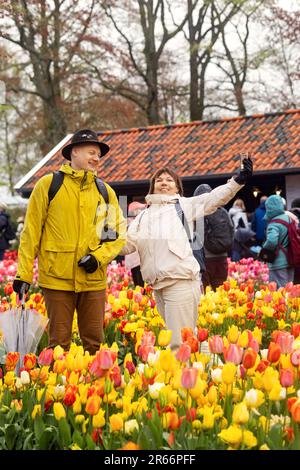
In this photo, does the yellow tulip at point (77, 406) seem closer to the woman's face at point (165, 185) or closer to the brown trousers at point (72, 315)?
the brown trousers at point (72, 315)

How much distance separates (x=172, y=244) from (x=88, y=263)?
0.68 meters

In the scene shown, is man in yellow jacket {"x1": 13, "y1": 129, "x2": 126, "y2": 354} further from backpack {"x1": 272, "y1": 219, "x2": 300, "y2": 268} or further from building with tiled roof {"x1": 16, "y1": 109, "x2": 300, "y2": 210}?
building with tiled roof {"x1": 16, "y1": 109, "x2": 300, "y2": 210}

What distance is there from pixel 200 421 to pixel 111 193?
2349mm

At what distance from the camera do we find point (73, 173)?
4.83 m

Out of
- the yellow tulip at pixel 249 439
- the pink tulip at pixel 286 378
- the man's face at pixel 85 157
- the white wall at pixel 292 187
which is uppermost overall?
the white wall at pixel 292 187

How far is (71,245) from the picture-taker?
189 inches

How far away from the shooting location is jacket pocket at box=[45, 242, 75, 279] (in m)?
4.80

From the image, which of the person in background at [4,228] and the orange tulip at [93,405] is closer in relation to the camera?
the orange tulip at [93,405]

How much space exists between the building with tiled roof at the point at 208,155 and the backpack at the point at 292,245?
737 centimetres

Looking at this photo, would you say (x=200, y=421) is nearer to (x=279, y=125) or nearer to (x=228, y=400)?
(x=228, y=400)

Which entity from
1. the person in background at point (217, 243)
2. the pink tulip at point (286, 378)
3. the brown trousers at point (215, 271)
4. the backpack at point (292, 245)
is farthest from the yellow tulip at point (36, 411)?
the backpack at point (292, 245)

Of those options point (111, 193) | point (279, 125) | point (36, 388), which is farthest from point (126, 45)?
point (36, 388)

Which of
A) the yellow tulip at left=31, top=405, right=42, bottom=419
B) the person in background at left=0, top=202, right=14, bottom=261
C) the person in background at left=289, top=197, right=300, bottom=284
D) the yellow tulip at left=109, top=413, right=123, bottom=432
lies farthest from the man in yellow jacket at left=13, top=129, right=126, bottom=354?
the person in background at left=0, top=202, right=14, bottom=261

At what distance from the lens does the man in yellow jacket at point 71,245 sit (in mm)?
4789
